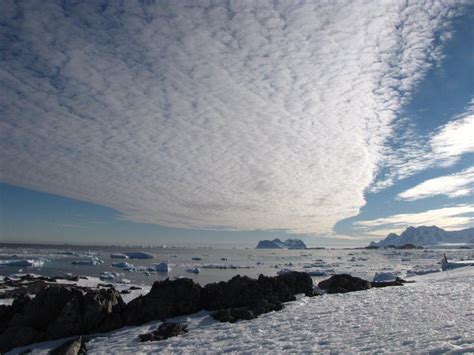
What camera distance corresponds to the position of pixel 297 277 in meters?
23.4

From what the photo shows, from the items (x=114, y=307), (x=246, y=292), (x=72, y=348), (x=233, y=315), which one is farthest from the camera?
(x=246, y=292)

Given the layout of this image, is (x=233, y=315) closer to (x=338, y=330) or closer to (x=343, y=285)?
(x=338, y=330)

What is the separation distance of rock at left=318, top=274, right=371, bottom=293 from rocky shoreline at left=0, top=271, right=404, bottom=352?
4974mm

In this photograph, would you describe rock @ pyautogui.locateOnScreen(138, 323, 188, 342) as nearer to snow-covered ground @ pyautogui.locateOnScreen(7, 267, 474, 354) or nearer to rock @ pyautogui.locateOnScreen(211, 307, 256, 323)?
snow-covered ground @ pyautogui.locateOnScreen(7, 267, 474, 354)

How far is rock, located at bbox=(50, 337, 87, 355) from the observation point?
13.1 meters

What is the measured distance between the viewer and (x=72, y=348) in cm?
1327

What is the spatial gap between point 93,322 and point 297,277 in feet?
42.1

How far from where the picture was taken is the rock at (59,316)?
15133 mm

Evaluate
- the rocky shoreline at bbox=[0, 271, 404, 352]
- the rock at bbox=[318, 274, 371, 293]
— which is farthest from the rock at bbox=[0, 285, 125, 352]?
the rock at bbox=[318, 274, 371, 293]

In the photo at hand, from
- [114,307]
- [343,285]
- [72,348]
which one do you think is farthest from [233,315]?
[343,285]

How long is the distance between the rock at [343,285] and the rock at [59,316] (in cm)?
1435

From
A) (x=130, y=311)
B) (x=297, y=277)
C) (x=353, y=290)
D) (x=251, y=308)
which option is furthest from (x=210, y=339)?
(x=353, y=290)

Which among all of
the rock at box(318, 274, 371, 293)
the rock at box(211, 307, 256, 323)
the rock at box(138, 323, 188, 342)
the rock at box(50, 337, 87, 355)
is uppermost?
the rock at box(318, 274, 371, 293)

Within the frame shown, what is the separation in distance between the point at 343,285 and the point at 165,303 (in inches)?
529
